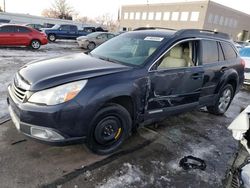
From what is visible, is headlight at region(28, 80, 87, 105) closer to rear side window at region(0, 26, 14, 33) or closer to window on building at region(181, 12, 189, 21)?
rear side window at region(0, 26, 14, 33)

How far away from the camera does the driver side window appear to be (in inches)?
142

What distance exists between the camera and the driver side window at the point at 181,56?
360cm

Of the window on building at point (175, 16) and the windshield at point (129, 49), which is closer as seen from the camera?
the windshield at point (129, 49)

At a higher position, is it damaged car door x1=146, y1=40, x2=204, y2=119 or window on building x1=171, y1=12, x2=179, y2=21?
window on building x1=171, y1=12, x2=179, y2=21

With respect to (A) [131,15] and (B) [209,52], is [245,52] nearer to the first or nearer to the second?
(B) [209,52]

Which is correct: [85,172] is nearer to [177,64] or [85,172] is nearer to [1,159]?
[1,159]

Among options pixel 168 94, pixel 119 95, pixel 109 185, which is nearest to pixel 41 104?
pixel 119 95

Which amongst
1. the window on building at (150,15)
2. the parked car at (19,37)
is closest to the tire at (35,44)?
the parked car at (19,37)

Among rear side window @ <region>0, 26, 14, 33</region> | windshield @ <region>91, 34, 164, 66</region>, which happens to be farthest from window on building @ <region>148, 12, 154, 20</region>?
windshield @ <region>91, 34, 164, 66</region>

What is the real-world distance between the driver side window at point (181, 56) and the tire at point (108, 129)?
106cm

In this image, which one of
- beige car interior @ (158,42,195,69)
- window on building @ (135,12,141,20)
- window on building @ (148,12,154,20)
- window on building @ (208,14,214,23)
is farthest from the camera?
window on building @ (135,12,141,20)

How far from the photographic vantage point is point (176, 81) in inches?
142

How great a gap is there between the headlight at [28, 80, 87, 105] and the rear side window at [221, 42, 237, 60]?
344 centimetres

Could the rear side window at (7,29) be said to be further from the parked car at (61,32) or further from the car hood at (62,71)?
the car hood at (62,71)
